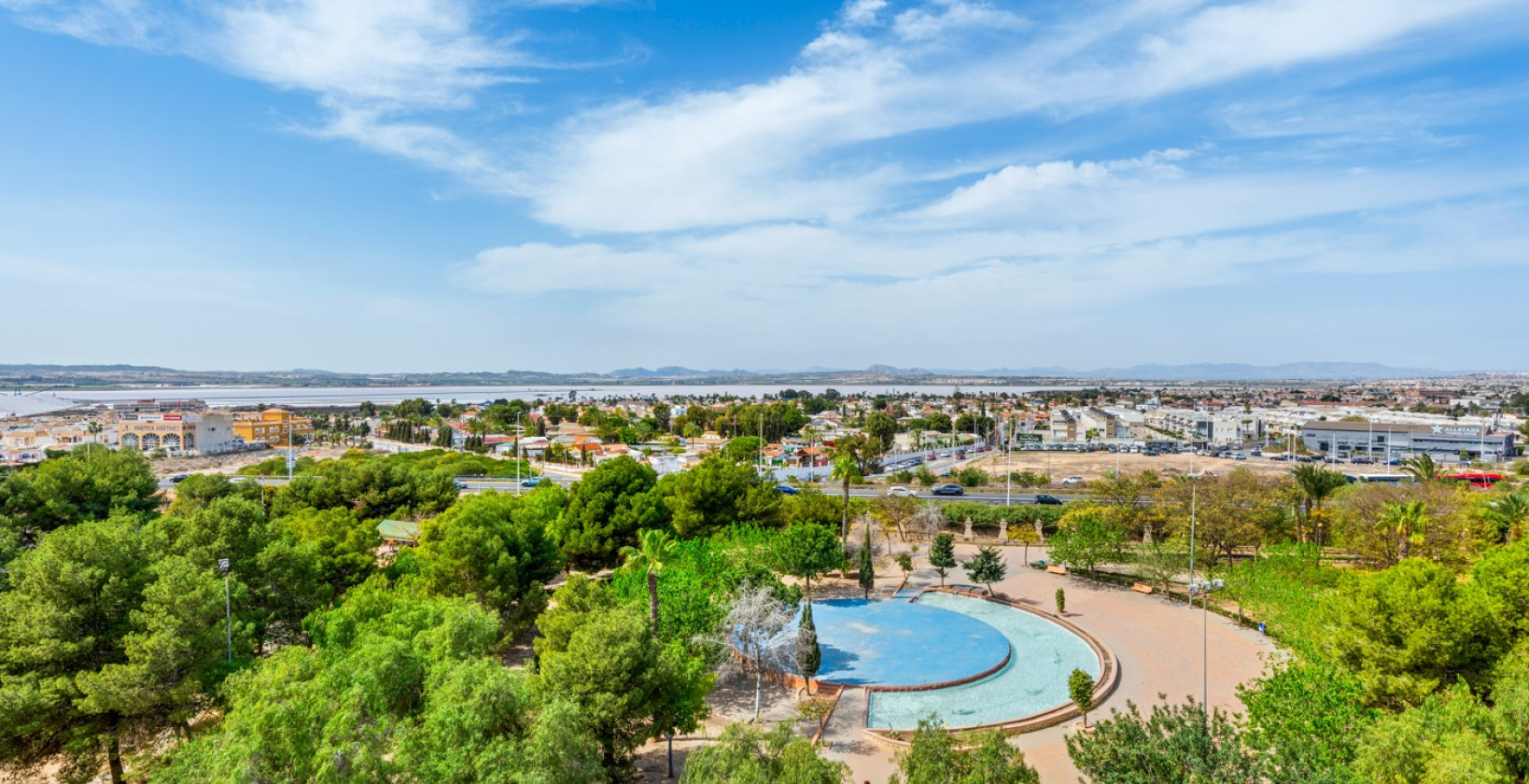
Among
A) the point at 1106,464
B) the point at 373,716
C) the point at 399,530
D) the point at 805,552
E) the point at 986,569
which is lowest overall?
the point at 1106,464

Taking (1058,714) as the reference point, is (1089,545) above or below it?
above

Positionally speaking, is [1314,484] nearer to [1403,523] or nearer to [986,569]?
[1403,523]

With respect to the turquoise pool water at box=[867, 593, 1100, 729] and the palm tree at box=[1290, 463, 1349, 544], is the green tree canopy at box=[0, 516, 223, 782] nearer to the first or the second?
the turquoise pool water at box=[867, 593, 1100, 729]

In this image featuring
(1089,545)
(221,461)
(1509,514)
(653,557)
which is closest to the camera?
(653,557)

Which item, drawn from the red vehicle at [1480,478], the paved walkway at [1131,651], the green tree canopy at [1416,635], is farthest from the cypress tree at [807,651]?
the red vehicle at [1480,478]

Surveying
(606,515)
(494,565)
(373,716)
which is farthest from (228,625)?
(606,515)
